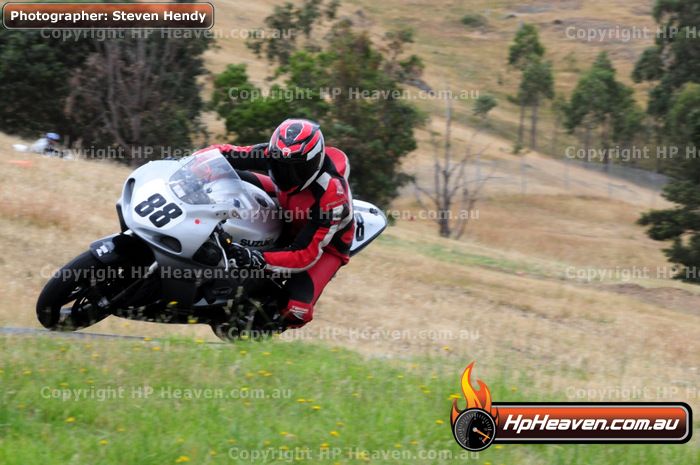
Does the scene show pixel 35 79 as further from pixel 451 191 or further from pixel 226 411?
pixel 226 411

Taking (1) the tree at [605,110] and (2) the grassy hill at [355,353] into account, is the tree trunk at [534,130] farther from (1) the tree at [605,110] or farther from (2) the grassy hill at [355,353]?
(2) the grassy hill at [355,353]

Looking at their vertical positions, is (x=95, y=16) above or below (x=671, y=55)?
above

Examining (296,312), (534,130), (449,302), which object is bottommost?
(534,130)

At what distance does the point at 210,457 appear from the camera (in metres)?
5.23

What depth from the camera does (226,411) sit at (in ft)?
19.3

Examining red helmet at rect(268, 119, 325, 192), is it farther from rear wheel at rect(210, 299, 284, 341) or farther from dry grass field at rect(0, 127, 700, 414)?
dry grass field at rect(0, 127, 700, 414)

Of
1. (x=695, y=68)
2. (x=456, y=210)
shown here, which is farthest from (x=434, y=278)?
(x=695, y=68)

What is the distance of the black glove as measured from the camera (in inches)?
297

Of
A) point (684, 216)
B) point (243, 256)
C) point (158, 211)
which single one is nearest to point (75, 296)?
point (158, 211)

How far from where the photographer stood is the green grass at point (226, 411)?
5273 millimetres

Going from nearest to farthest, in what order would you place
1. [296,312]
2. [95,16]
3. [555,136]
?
1. [296,312]
2. [95,16]
3. [555,136]

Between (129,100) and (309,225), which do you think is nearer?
(309,225)

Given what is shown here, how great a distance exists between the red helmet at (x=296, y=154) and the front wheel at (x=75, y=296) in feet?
5.33

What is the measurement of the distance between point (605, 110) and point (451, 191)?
20432mm
